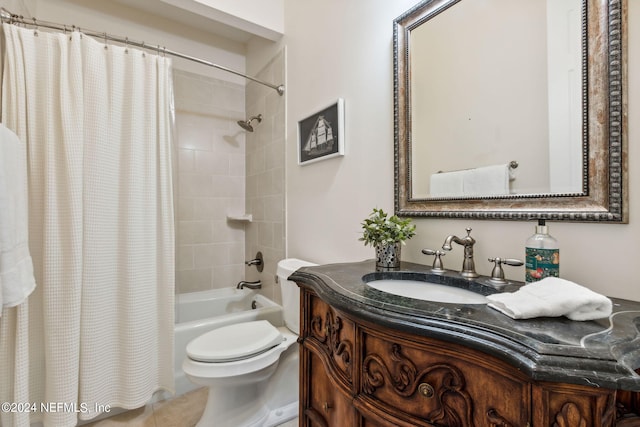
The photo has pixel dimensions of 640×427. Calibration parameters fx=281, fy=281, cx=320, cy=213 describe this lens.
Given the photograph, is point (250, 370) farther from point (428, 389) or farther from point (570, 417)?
point (570, 417)

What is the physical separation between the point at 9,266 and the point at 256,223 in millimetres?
1517

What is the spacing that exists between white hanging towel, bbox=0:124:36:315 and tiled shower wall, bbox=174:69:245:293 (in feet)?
3.67

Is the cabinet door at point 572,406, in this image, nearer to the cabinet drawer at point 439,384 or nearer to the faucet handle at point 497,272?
the cabinet drawer at point 439,384

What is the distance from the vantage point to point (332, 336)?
2.48 feet

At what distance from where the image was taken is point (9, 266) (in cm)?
95

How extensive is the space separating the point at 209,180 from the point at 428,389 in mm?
2282

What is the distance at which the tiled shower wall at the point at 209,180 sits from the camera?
2277 mm

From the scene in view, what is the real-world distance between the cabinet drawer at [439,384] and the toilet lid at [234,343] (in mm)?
810

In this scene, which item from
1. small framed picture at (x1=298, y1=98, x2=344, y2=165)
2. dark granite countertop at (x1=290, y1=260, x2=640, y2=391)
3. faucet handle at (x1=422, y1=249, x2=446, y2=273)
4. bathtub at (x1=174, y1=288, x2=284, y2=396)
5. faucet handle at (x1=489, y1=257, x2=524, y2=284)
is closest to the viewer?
dark granite countertop at (x1=290, y1=260, x2=640, y2=391)

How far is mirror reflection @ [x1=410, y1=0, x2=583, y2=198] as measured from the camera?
73 cm

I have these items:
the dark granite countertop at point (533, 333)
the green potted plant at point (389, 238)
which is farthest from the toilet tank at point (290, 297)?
the dark granite countertop at point (533, 333)

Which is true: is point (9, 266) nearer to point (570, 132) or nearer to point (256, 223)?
point (256, 223)

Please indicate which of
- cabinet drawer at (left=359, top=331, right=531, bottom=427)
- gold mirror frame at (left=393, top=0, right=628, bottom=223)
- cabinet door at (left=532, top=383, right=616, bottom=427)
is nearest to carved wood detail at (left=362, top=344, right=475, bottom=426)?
cabinet drawer at (left=359, top=331, right=531, bottom=427)

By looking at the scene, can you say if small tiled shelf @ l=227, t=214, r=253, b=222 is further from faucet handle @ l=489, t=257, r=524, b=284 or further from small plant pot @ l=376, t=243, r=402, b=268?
faucet handle @ l=489, t=257, r=524, b=284
